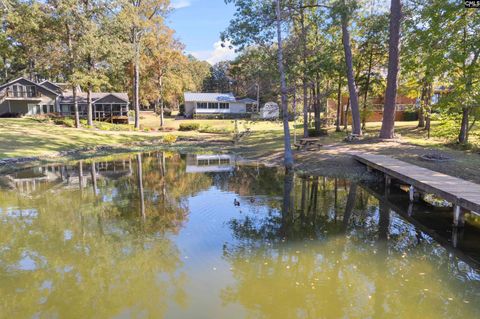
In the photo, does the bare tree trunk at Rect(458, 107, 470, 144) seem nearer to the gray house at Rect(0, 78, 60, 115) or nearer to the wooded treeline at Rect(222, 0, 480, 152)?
the wooded treeline at Rect(222, 0, 480, 152)

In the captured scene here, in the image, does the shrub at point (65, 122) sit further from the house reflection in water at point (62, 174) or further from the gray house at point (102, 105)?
the house reflection in water at point (62, 174)

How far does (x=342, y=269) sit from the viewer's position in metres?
6.86

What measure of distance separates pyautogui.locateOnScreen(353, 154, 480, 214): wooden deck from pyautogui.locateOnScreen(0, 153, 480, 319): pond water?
877 millimetres

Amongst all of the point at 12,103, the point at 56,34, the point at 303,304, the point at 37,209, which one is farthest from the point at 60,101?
the point at 303,304

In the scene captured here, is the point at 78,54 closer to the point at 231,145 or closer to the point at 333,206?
the point at 231,145

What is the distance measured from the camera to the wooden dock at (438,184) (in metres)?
8.16

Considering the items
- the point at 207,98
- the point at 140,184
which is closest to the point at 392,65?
the point at 140,184

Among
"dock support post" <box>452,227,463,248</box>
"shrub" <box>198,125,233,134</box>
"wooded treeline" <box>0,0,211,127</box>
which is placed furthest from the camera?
"shrub" <box>198,125,233,134</box>

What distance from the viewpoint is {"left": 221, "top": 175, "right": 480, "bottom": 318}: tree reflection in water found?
18.4ft

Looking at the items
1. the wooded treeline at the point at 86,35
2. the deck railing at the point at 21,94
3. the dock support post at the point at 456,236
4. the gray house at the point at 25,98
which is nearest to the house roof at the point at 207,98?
the wooded treeline at the point at 86,35

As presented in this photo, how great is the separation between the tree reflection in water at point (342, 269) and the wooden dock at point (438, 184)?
112 cm

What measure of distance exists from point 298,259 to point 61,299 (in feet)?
14.5

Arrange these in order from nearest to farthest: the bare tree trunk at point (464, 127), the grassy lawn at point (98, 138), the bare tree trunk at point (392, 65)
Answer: the bare tree trunk at point (392, 65) < the bare tree trunk at point (464, 127) < the grassy lawn at point (98, 138)

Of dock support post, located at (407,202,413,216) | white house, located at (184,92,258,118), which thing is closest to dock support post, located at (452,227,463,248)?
dock support post, located at (407,202,413,216)
